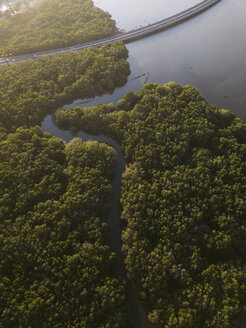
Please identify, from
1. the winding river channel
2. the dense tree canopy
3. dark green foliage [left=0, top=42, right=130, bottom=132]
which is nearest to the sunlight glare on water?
the winding river channel

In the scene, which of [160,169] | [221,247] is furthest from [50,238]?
[221,247]

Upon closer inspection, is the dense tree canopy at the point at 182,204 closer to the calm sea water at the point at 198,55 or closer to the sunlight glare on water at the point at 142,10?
the calm sea water at the point at 198,55

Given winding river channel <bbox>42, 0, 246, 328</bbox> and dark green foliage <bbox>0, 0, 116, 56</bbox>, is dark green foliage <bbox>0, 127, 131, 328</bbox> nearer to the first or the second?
winding river channel <bbox>42, 0, 246, 328</bbox>

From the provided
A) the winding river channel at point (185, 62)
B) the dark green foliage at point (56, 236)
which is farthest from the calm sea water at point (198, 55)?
the dark green foliage at point (56, 236)

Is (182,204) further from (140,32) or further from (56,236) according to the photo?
(140,32)

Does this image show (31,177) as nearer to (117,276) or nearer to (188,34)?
(117,276)

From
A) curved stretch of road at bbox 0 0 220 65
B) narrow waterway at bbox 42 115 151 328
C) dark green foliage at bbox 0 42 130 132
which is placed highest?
curved stretch of road at bbox 0 0 220 65
